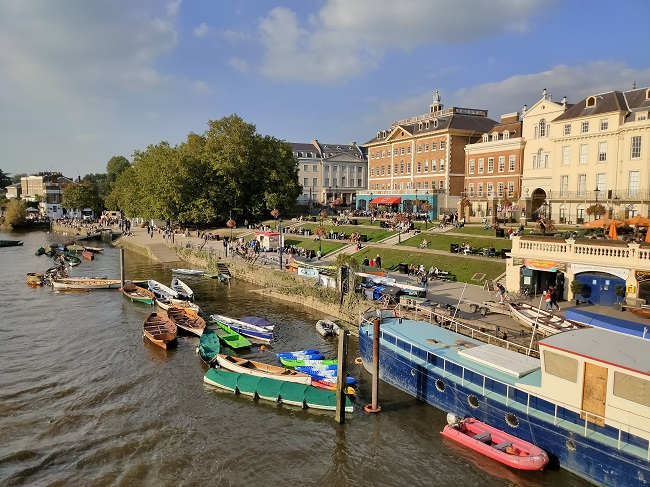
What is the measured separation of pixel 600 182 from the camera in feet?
156

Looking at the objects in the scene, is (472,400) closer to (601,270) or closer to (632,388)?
(632,388)

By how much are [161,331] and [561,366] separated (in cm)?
2380

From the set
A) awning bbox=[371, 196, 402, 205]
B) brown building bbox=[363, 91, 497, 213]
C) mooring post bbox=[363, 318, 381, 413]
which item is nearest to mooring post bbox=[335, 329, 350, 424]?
mooring post bbox=[363, 318, 381, 413]

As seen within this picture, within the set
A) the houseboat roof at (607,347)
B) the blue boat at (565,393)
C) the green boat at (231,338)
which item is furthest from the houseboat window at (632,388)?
the green boat at (231,338)

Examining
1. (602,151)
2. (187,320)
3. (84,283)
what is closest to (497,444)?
(187,320)

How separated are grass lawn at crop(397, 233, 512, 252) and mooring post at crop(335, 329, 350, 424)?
24970 millimetres

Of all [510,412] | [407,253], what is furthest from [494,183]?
[510,412]

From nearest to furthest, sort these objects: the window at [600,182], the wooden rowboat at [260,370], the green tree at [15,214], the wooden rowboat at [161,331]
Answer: the wooden rowboat at [260,370] → the wooden rowboat at [161,331] → the window at [600,182] → the green tree at [15,214]

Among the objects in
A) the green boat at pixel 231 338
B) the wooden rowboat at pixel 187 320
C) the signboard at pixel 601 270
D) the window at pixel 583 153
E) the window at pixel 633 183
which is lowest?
the green boat at pixel 231 338

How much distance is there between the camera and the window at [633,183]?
146 ft

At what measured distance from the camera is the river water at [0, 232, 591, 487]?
16781mm

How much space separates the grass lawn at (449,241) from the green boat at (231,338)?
22311mm

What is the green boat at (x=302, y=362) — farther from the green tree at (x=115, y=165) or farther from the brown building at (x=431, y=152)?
the green tree at (x=115, y=165)

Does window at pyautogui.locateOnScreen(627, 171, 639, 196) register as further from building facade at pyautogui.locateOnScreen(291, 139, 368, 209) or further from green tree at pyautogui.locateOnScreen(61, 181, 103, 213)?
green tree at pyautogui.locateOnScreen(61, 181, 103, 213)
